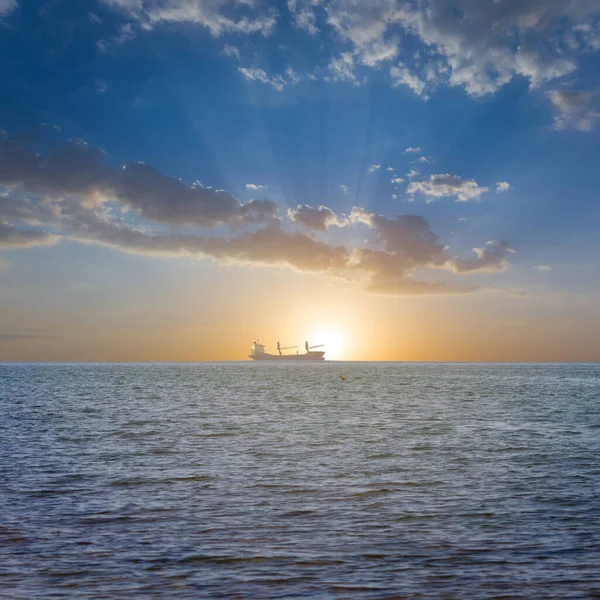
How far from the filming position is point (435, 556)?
14.5 meters

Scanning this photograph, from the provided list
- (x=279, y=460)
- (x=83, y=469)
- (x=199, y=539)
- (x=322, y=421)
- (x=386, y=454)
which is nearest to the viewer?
(x=199, y=539)

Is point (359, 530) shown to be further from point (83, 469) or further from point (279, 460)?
point (83, 469)

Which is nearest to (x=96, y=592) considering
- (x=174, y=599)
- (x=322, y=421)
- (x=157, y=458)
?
(x=174, y=599)

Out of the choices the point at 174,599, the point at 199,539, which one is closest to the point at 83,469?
the point at 199,539

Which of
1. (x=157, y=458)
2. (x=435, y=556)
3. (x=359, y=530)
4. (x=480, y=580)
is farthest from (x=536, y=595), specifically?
(x=157, y=458)

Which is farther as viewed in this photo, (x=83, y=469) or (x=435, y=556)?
(x=83, y=469)

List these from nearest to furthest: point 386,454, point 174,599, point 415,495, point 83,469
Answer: point 174,599, point 415,495, point 83,469, point 386,454

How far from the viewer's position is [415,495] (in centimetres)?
2147

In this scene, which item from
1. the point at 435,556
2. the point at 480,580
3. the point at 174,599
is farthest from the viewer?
the point at 435,556

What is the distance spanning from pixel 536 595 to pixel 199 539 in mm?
8709

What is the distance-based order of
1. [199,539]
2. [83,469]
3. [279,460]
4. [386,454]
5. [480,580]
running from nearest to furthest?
[480,580]
[199,539]
[83,469]
[279,460]
[386,454]

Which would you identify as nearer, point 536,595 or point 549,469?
point 536,595

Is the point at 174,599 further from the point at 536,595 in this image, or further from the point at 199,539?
the point at 536,595

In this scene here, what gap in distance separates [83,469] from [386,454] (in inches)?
604
